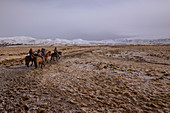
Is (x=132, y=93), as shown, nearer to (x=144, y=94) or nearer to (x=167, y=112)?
(x=144, y=94)

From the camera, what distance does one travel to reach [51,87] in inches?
265

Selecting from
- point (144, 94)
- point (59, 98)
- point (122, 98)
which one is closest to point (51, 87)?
point (59, 98)

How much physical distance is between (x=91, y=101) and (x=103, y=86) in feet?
7.20

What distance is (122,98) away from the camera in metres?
5.45

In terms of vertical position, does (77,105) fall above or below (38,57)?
below

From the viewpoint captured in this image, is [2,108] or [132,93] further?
[132,93]

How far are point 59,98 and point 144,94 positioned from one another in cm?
505

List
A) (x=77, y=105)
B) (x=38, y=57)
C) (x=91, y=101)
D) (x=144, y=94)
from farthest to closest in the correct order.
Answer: (x=38, y=57)
(x=144, y=94)
(x=91, y=101)
(x=77, y=105)

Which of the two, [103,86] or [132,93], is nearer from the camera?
[132,93]

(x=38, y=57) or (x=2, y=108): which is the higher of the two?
(x=38, y=57)

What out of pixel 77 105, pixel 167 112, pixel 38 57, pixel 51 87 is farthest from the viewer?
pixel 38 57

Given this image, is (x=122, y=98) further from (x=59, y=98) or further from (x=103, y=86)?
(x=59, y=98)

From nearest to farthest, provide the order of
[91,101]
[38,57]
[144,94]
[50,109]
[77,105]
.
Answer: [50,109], [77,105], [91,101], [144,94], [38,57]

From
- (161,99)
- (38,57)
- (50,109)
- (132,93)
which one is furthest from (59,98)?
(38,57)
